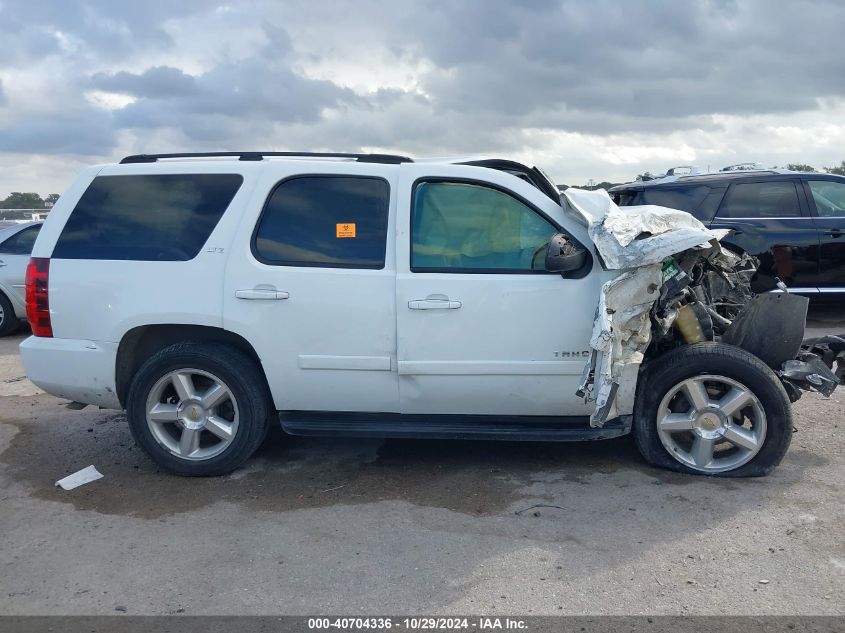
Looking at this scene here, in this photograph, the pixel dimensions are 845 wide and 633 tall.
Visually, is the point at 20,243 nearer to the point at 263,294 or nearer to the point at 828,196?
the point at 263,294

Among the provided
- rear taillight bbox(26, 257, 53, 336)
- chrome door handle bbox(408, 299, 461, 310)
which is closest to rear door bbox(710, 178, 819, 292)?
chrome door handle bbox(408, 299, 461, 310)

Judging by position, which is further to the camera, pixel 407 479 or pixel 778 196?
pixel 778 196

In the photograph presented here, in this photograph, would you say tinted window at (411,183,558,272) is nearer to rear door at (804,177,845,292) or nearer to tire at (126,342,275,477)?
tire at (126,342,275,477)

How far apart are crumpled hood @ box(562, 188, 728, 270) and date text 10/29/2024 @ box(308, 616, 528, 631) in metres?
2.04

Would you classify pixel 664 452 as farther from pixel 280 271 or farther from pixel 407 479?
pixel 280 271

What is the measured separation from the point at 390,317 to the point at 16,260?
24.7ft

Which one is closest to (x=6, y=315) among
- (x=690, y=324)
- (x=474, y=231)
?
(x=474, y=231)

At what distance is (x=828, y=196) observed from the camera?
28.9 feet

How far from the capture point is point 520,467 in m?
4.76

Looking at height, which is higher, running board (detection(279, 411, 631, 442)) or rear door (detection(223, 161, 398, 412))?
rear door (detection(223, 161, 398, 412))

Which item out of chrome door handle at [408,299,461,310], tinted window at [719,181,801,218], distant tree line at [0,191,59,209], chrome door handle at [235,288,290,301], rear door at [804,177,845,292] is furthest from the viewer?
distant tree line at [0,191,59,209]

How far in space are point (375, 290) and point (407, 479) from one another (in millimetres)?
1191

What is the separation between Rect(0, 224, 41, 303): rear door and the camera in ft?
31.9

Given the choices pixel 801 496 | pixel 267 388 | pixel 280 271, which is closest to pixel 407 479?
pixel 267 388
